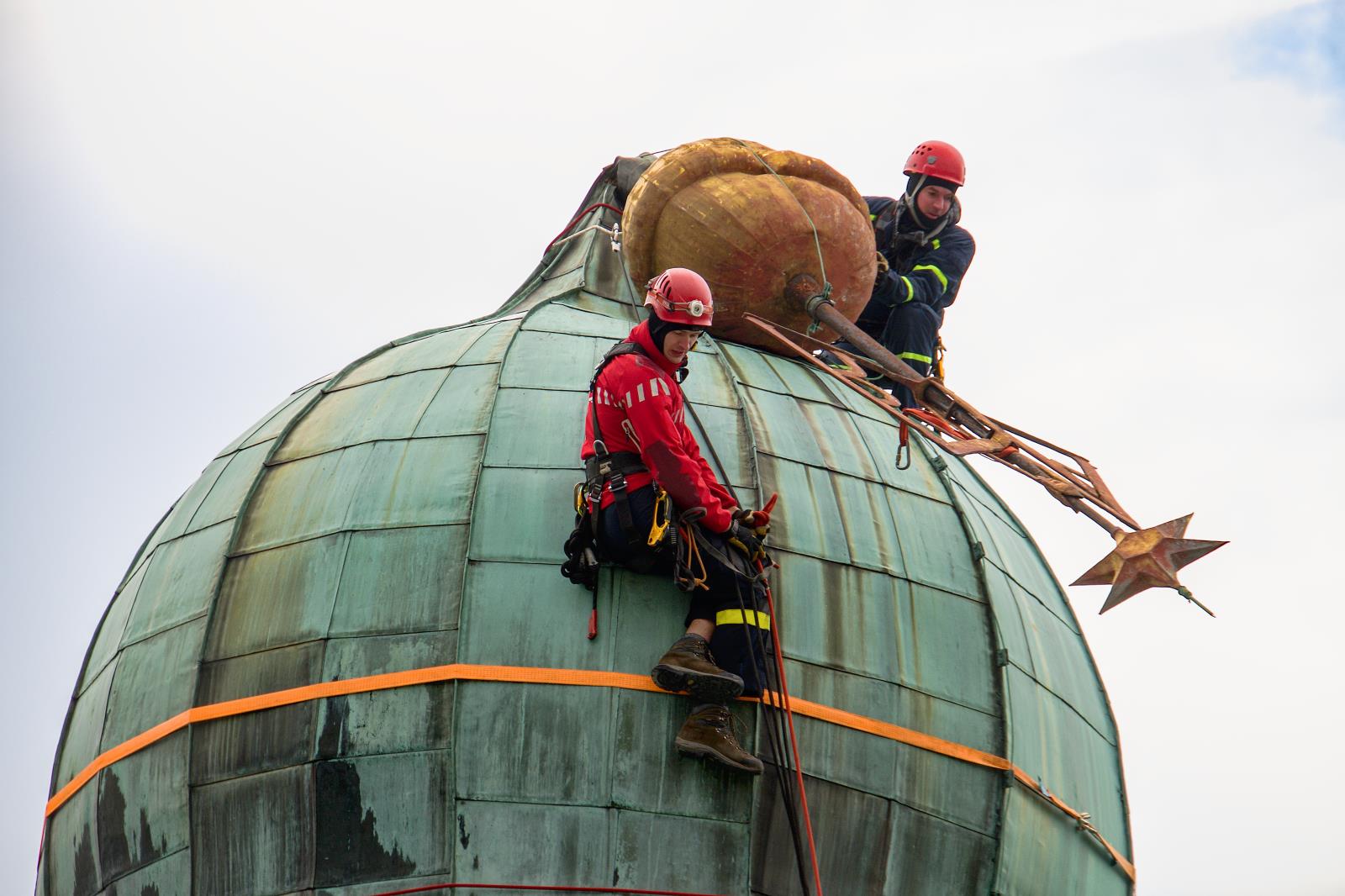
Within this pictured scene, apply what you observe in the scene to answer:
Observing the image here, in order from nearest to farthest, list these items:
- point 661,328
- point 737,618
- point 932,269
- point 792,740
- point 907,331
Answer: point 792,740, point 737,618, point 661,328, point 907,331, point 932,269

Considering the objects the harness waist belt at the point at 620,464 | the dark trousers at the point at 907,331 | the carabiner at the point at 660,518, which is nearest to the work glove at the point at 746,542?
the carabiner at the point at 660,518

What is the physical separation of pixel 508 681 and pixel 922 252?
308 inches

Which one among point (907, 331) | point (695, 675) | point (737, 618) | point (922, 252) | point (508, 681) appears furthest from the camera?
point (922, 252)

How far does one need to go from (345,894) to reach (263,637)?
86.3 inches

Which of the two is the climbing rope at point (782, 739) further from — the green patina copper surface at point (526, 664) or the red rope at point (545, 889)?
the red rope at point (545, 889)

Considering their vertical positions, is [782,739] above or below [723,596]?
below

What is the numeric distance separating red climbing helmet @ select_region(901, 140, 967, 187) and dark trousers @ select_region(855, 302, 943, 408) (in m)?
1.30

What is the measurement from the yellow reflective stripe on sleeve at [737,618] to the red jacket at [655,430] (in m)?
0.63

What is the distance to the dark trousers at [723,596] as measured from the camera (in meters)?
15.6

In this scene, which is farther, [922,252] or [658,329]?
[922,252]

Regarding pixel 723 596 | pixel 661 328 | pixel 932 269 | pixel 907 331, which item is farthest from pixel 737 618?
pixel 932 269

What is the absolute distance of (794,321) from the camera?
19531 mm

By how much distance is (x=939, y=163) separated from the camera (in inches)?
842

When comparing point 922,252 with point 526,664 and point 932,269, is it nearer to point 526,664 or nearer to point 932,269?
point 932,269
